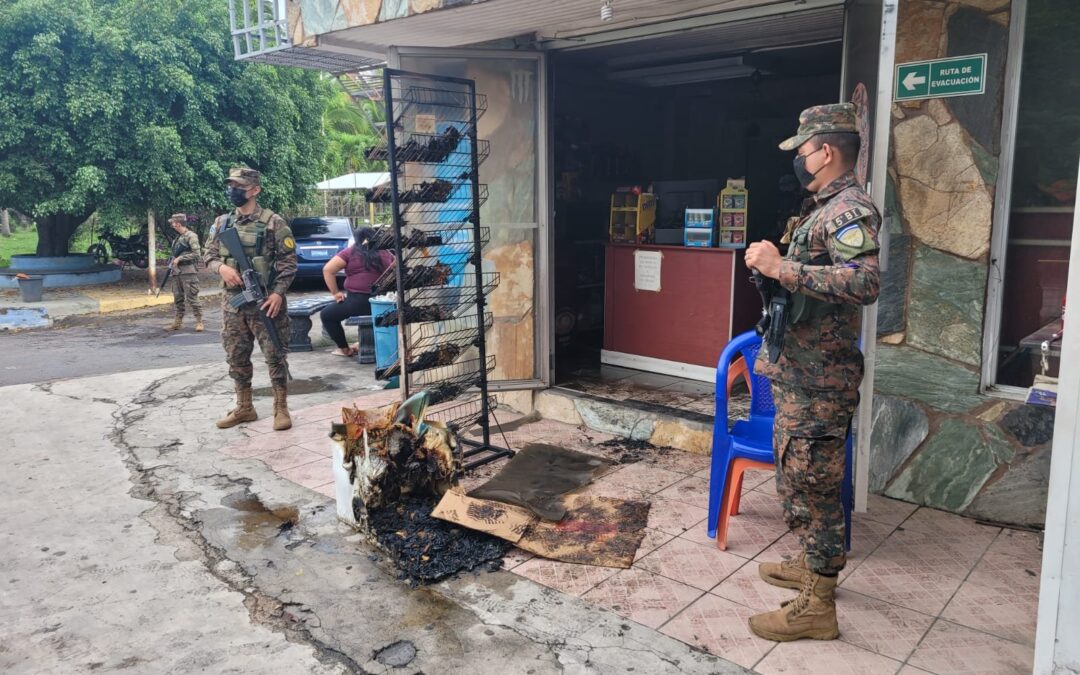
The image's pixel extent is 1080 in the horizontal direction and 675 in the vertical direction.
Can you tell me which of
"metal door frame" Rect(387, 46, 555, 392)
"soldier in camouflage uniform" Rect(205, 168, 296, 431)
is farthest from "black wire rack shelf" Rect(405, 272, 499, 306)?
"soldier in camouflage uniform" Rect(205, 168, 296, 431)

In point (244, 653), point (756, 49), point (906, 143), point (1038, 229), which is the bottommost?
point (244, 653)

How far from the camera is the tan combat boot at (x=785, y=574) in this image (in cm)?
321

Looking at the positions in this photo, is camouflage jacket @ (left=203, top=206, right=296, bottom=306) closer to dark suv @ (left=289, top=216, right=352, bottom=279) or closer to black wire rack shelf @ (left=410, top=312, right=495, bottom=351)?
black wire rack shelf @ (left=410, top=312, right=495, bottom=351)

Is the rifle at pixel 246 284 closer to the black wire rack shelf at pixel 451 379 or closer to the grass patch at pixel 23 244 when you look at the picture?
the black wire rack shelf at pixel 451 379

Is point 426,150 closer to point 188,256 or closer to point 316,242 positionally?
point 188,256

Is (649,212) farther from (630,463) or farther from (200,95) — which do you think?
(200,95)

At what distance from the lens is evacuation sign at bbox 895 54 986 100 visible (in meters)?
3.65

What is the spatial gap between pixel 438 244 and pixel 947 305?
2814mm

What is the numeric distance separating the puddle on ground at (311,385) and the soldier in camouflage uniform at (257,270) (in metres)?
1.15

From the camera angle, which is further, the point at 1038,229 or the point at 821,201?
the point at 1038,229

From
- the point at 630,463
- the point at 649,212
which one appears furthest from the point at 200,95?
the point at 630,463

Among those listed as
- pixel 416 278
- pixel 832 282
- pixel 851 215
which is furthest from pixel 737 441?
pixel 416 278

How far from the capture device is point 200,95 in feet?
41.8

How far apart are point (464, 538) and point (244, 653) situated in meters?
1.13
